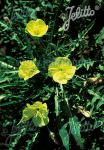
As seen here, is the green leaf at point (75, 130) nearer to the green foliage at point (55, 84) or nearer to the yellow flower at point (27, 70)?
the green foliage at point (55, 84)

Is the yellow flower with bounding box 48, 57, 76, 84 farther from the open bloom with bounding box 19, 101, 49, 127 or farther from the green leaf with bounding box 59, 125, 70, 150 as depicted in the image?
the green leaf with bounding box 59, 125, 70, 150

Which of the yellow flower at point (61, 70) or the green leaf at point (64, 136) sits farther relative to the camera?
the green leaf at point (64, 136)

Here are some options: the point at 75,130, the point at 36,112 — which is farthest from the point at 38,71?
the point at 75,130

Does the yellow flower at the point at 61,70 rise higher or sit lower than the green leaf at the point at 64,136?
higher

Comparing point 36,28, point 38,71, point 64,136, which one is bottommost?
point 64,136

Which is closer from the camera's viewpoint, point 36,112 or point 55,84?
point 36,112

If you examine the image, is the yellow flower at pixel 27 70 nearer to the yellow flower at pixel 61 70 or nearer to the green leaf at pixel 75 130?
the yellow flower at pixel 61 70

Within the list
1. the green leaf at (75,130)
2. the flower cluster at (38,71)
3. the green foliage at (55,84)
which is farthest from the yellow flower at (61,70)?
the green leaf at (75,130)

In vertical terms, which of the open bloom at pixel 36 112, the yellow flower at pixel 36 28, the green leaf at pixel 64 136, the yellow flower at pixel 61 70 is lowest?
the green leaf at pixel 64 136

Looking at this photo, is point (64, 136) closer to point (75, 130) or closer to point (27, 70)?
point (75, 130)

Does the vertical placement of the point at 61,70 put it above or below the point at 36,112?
above
